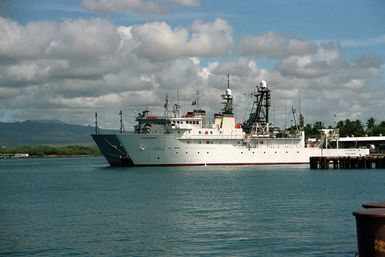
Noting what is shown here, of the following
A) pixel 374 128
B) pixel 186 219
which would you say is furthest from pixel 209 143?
pixel 374 128

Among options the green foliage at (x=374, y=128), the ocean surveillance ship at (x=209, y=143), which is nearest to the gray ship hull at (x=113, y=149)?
the ocean surveillance ship at (x=209, y=143)

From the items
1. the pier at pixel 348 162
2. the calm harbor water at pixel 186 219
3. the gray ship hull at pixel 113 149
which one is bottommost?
the calm harbor water at pixel 186 219

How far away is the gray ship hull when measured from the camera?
8005cm

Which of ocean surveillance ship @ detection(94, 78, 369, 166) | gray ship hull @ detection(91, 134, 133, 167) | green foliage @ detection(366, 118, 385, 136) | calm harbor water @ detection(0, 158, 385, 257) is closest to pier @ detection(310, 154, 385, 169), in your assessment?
ocean surveillance ship @ detection(94, 78, 369, 166)

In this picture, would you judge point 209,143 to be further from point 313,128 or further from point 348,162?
point 313,128

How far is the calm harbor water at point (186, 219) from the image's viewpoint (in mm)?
21266

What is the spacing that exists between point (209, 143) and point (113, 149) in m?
14.2

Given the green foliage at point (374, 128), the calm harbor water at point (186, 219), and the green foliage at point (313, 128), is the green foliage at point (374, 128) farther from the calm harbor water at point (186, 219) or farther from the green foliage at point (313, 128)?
the calm harbor water at point (186, 219)

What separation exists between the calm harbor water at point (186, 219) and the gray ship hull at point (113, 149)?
30.4 meters

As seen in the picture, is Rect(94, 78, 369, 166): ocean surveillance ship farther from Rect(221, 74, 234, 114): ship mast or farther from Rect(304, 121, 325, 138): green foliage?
Rect(304, 121, 325, 138): green foliage

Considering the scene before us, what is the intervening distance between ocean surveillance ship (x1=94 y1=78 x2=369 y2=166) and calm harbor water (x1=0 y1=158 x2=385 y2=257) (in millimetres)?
23854

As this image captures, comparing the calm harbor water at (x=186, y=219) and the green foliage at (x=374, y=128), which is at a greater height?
the green foliage at (x=374, y=128)

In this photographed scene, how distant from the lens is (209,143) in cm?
7500

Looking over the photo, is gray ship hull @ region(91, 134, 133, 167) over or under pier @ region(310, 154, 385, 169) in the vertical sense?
over
